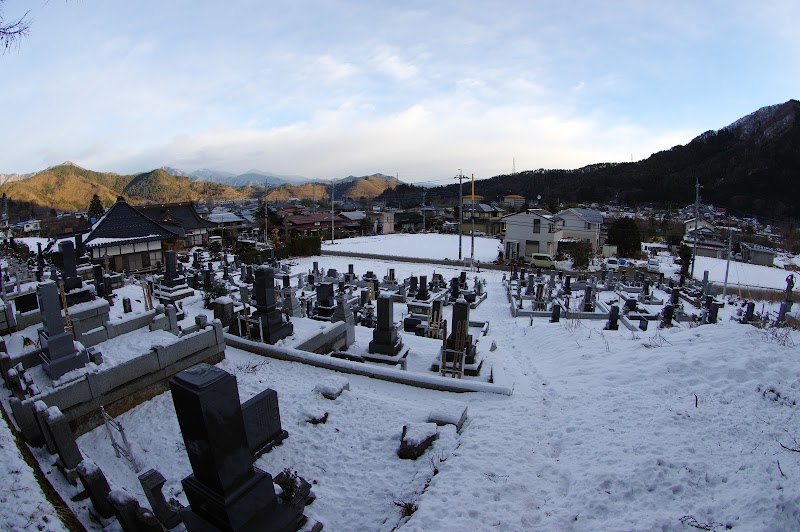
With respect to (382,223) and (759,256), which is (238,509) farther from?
(382,223)

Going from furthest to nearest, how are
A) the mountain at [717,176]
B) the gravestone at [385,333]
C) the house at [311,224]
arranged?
the mountain at [717,176]
the house at [311,224]
the gravestone at [385,333]

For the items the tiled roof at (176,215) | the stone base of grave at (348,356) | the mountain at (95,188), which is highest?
the mountain at (95,188)

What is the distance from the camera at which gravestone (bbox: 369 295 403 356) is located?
975 cm

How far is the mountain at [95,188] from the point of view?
243ft

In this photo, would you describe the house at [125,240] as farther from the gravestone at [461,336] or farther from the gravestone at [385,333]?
the gravestone at [461,336]

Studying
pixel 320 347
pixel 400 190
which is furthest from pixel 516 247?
pixel 400 190

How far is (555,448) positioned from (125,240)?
25513mm

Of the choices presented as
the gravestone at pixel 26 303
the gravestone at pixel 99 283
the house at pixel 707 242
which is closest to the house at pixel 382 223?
the house at pixel 707 242

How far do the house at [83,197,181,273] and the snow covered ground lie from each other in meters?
19.2

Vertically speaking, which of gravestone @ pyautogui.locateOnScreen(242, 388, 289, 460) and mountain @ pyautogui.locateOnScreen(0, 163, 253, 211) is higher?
mountain @ pyautogui.locateOnScreen(0, 163, 253, 211)

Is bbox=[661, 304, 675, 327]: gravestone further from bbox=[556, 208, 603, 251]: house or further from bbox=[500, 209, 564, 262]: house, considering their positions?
bbox=[556, 208, 603, 251]: house

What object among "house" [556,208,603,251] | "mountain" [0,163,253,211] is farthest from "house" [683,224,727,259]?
"mountain" [0,163,253,211]

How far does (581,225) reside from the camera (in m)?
37.5

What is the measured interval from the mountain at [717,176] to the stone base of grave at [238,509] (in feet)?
219
